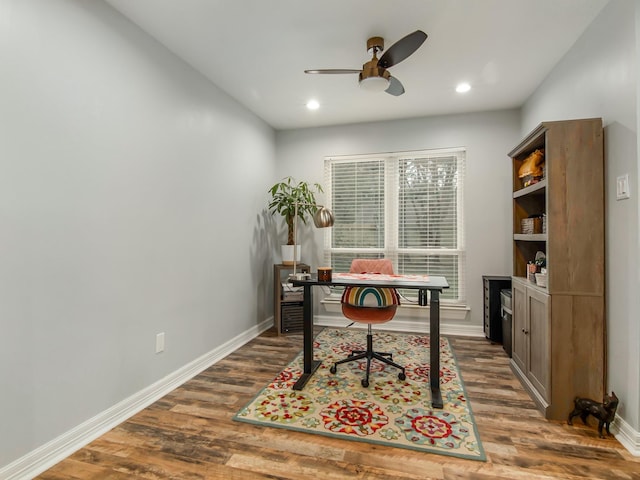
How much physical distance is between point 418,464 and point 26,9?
3.04m

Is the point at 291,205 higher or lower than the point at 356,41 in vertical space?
lower

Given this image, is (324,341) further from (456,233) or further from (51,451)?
(51,451)

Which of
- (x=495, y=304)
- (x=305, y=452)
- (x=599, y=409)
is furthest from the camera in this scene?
(x=495, y=304)

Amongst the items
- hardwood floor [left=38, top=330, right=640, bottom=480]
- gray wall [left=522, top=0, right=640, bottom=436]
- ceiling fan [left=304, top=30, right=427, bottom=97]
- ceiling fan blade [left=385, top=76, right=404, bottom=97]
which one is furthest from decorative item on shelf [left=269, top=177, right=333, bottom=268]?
gray wall [left=522, top=0, right=640, bottom=436]

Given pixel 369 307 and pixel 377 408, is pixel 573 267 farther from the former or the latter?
pixel 377 408

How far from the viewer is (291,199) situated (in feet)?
13.4

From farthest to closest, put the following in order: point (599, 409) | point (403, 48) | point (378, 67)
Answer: point (378, 67)
point (403, 48)
point (599, 409)

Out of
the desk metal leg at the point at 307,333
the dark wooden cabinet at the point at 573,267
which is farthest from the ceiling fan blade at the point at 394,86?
the desk metal leg at the point at 307,333

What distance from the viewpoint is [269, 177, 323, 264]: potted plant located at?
13.4 ft

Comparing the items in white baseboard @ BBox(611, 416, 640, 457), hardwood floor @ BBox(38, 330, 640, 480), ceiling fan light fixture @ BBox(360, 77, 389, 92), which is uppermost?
ceiling fan light fixture @ BBox(360, 77, 389, 92)

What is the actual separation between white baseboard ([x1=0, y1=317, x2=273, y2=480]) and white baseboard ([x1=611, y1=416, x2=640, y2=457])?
2948 millimetres

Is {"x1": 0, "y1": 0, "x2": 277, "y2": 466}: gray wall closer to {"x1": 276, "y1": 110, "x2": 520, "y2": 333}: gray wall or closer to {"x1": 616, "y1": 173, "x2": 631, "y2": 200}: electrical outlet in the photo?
{"x1": 276, "y1": 110, "x2": 520, "y2": 333}: gray wall

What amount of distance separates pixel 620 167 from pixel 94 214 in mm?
3135

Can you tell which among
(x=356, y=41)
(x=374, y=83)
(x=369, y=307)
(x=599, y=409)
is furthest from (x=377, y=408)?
(x=356, y=41)
